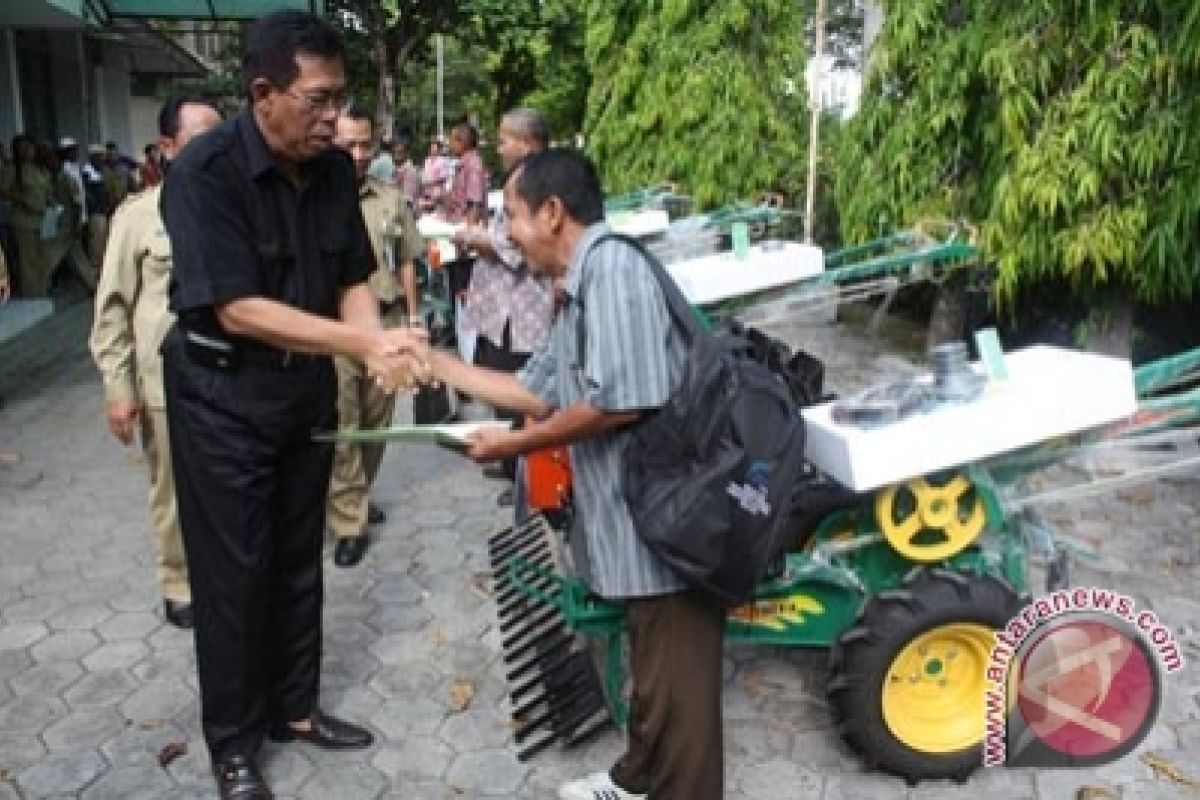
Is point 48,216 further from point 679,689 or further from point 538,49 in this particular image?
point 538,49

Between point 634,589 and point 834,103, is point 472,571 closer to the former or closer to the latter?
point 634,589

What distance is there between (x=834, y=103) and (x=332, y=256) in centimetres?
846

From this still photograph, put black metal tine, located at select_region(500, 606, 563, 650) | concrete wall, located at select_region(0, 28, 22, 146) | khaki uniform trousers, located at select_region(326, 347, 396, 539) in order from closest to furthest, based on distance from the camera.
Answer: black metal tine, located at select_region(500, 606, 563, 650)
khaki uniform trousers, located at select_region(326, 347, 396, 539)
concrete wall, located at select_region(0, 28, 22, 146)

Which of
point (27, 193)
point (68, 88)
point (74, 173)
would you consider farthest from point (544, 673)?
point (68, 88)

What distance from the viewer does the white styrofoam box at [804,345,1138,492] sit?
2.69 meters

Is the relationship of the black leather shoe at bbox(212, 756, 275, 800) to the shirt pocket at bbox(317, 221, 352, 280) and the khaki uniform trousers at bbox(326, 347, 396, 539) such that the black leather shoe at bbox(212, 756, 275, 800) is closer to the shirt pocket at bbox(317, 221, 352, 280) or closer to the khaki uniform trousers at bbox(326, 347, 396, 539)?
the shirt pocket at bbox(317, 221, 352, 280)

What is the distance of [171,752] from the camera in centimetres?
317

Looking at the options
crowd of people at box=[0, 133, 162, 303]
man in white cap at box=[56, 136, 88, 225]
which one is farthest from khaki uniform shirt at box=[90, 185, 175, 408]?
man in white cap at box=[56, 136, 88, 225]

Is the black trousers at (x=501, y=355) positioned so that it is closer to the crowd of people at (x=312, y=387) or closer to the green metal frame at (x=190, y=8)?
the crowd of people at (x=312, y=387)

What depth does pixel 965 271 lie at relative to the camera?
6621 mm

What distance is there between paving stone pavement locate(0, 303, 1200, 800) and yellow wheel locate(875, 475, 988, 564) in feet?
2.12

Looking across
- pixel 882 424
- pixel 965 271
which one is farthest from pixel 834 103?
pixel 882 424

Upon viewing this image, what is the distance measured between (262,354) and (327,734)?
120cm

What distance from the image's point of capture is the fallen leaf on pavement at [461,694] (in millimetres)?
3452
